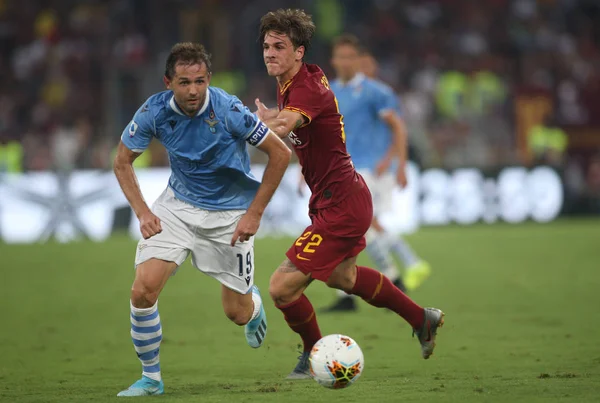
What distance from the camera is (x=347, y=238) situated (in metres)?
6.64

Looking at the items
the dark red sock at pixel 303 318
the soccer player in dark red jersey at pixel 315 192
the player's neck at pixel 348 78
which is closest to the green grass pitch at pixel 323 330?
the dark red sock at pixel 303 318

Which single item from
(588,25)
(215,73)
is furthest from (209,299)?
(588,25)

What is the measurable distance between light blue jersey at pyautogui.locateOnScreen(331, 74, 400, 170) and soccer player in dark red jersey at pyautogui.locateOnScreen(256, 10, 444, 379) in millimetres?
3841

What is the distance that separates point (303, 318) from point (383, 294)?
0.56m

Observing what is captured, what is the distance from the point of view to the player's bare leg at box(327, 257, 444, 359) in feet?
22.4

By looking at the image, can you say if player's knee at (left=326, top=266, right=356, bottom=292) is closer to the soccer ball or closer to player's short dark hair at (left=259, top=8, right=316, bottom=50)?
the soccer ball

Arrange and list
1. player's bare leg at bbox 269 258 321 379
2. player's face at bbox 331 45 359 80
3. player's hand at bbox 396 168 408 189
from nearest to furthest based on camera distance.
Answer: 1. player's bare leg at bbox 269 258 321 379
2. player's face at bbox 331 45 359 80
3. player's hand at bbox 396 168 408 189

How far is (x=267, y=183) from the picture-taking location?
6.31 m

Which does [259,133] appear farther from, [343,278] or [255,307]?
[255,307]

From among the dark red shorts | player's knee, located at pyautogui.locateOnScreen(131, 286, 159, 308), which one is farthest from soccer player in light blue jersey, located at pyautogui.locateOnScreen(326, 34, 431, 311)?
player's knee, located at pyautogui.locateOnScreen(131, 286, 159, 308)

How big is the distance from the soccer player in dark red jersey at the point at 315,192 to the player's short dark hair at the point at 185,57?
43 centimetres

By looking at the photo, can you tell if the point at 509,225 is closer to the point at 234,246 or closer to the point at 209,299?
the point at 209,299

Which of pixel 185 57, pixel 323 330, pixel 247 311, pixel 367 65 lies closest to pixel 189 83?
pixel 185 57

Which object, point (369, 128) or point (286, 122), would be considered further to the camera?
point (369, 128)
